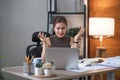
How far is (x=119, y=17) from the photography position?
13.5ft

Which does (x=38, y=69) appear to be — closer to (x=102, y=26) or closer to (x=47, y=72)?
(x=47, y=72)

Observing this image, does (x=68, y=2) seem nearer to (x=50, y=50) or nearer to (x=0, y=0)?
(x=0, y=0)

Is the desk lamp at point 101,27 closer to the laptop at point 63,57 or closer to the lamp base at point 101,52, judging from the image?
the lamp base at point 101,52

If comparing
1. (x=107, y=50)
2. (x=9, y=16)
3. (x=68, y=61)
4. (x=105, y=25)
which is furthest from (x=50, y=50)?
(x=9, y=16)

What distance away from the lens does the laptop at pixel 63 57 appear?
2.23 metres

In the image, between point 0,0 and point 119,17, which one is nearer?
point 119,17

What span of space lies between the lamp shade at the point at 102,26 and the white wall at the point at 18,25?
1285 mm

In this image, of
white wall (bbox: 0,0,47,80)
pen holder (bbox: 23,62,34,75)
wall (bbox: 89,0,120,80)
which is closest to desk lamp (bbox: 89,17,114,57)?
wall (bbox: 89,0,120,80)

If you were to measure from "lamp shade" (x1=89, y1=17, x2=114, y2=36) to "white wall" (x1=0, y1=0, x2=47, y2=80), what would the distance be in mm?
1285

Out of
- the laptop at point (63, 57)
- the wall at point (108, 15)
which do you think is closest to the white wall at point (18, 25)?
the wall at point (108, 15)

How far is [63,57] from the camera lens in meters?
2.26

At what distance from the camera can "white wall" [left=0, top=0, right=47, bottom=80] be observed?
473cm

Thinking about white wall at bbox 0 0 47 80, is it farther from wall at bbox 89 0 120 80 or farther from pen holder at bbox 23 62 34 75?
pen holder at bbox 23 62 34 75

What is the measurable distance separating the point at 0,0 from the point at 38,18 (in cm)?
80
